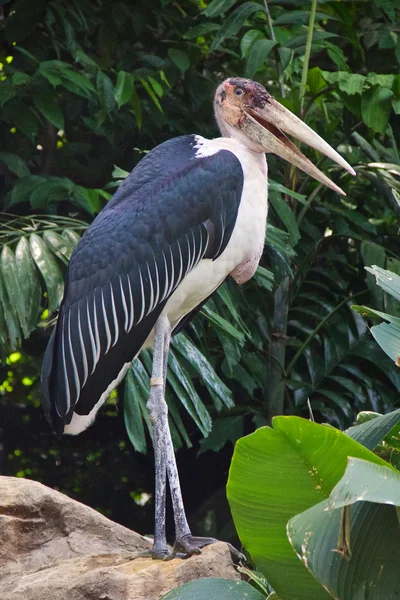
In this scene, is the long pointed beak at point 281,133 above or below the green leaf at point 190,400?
above

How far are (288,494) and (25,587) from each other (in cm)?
90

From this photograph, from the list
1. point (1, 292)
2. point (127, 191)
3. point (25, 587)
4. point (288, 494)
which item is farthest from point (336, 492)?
point (1, 292)

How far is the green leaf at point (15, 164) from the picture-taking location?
4.51 m

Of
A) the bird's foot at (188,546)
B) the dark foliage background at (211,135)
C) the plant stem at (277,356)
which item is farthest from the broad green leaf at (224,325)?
the bird's foot at (188,546)

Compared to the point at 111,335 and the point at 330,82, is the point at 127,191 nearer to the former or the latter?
the point at 111,335

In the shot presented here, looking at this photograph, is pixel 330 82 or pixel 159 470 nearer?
pixel 159 470

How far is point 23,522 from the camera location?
293cm

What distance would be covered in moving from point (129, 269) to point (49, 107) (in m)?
1.43

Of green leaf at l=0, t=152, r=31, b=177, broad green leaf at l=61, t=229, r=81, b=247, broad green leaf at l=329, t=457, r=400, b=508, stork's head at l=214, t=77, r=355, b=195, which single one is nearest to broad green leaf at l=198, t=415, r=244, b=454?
broad green leaf at l=61, t=229, r=81, b=247

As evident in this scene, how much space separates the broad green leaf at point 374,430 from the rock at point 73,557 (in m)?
0.69

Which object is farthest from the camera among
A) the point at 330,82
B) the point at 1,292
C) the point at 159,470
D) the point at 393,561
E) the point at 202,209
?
the point at 330,82

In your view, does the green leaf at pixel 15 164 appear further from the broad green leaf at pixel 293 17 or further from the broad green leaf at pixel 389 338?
the broad green leaf at pixel 389 338

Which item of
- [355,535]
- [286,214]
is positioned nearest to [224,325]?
[286,214]

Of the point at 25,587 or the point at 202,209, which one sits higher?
the point at 202,209
